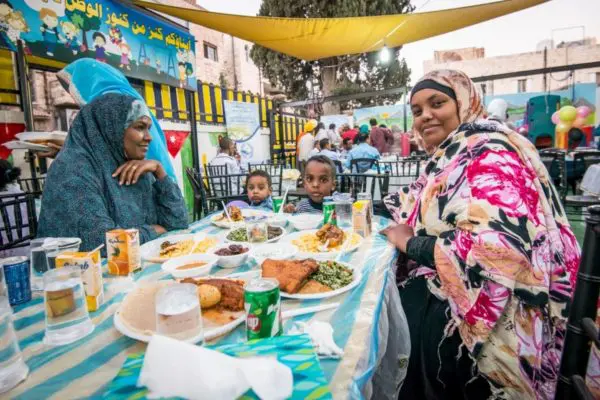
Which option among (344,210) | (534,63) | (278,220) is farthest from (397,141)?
(534,63)

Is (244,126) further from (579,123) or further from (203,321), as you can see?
(579,123)

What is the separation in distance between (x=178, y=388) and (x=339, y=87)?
2045cm

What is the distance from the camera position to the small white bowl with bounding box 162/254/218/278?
1.43 metres

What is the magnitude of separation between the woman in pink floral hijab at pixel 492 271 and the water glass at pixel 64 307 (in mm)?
1405

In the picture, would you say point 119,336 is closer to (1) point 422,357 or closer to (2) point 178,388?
(2) point 178,388

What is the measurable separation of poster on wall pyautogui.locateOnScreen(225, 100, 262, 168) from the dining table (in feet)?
26.8

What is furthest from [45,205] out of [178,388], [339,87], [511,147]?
[339,87]

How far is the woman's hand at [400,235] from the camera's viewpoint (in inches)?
71.1

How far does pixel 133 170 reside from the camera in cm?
224

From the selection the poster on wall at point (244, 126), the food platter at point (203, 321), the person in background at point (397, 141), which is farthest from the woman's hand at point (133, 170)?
the person in background at point (397, 141)

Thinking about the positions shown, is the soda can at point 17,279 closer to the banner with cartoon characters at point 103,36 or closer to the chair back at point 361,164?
the banner with cartoon characters at point 103,36

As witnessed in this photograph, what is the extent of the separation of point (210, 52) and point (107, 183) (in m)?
19.4

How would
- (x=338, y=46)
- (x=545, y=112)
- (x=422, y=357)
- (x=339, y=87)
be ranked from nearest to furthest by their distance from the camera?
(x=422, y=357)
(x=338, y=46)
(x=545, y=112)
(x=339, y=87)

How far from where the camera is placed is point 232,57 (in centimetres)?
2316
